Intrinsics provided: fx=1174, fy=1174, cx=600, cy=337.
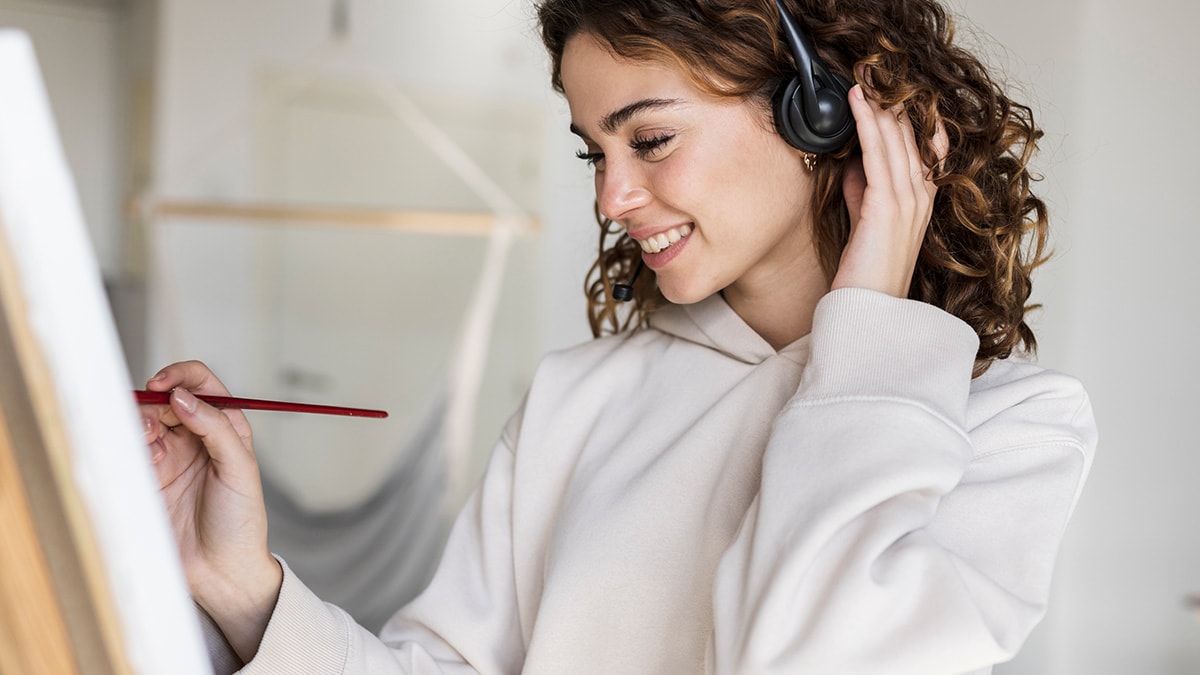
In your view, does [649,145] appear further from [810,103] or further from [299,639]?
[299,639]

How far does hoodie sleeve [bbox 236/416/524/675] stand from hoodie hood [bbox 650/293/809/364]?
202mm

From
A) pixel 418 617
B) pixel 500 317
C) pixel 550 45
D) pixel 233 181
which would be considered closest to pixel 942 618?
pixel 418 617

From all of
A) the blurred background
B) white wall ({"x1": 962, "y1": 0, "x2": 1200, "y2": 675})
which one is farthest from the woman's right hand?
white wall ({"x1": 962, "y1": 0, "x2": 1200, "y2": 675})

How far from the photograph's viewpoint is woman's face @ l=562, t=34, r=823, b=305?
41.4 inches

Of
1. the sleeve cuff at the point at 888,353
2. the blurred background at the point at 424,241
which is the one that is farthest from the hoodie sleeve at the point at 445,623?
the blurred background at the point at 424,241

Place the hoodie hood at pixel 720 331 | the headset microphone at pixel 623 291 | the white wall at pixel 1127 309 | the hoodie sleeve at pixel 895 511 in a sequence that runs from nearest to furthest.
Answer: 1. the hoodie sleeve at pixel 895 511
2. the hoodie hood at pixel 720 331
3. the headset microphone at pixel 623 291
4. the white wall at pixel 1127 309

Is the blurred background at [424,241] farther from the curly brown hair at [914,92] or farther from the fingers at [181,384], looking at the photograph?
the fingers at [181,384]

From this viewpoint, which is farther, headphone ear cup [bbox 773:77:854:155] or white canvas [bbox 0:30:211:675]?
headphone ear cup [bbox 773:77:854:155]

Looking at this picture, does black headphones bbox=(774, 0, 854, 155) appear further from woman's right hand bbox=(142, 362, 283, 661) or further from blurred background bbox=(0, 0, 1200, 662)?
blurred background bbox=(0, 0, 1200, 662)

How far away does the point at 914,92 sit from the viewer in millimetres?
1035

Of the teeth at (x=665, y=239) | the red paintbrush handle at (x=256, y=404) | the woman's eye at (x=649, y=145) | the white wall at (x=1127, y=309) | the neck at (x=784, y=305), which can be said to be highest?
the woman's eye at (x=649, y=145)

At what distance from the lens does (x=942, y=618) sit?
79 cm

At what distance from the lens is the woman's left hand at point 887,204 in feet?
3.25

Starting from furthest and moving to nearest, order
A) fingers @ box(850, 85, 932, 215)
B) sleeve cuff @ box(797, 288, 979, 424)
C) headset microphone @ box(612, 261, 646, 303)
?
headset microphone @ box(612, 261, 646, 303)
fingers @ box(850, 85, 932, 215)
sleeve cuff @ box(797, 288, 979, 424)
